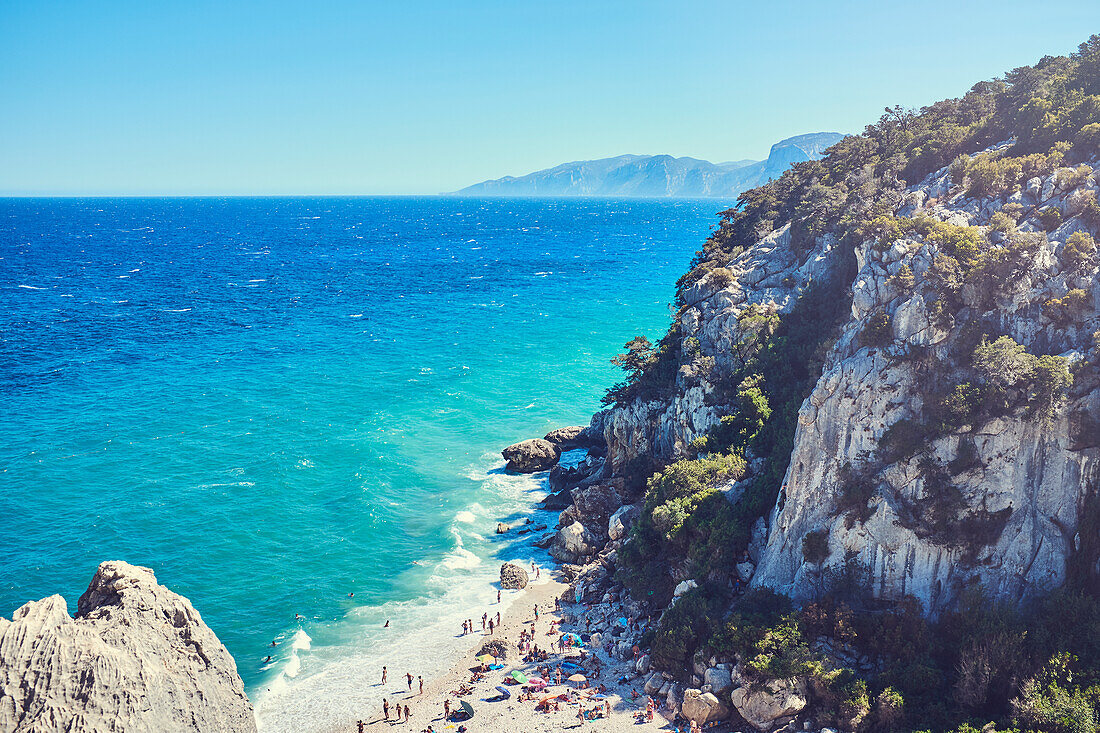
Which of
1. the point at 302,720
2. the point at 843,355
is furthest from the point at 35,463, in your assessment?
the point at 843,355

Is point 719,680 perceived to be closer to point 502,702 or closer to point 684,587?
point 684,587

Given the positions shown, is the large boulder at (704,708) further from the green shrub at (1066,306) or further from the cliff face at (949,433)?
the green shrub at (1066,306)

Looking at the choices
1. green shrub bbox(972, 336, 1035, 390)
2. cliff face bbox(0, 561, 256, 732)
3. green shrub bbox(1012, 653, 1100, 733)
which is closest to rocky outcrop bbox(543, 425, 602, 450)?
green shrub bbox(972, 336, 1035, 390)

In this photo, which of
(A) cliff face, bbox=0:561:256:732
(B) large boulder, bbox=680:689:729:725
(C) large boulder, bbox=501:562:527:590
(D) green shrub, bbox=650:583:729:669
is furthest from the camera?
(C) large boulder, bbox=501:562:527:590

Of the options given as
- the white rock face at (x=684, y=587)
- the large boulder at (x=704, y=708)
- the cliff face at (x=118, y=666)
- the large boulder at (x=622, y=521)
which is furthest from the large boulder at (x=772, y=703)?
the cliff face at (x=118, y=666)

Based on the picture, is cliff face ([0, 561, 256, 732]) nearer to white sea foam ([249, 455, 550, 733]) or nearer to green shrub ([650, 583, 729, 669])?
white sea foam ([249, 455, 550, 733])

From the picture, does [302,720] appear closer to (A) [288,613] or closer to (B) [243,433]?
(A) [288,613]
